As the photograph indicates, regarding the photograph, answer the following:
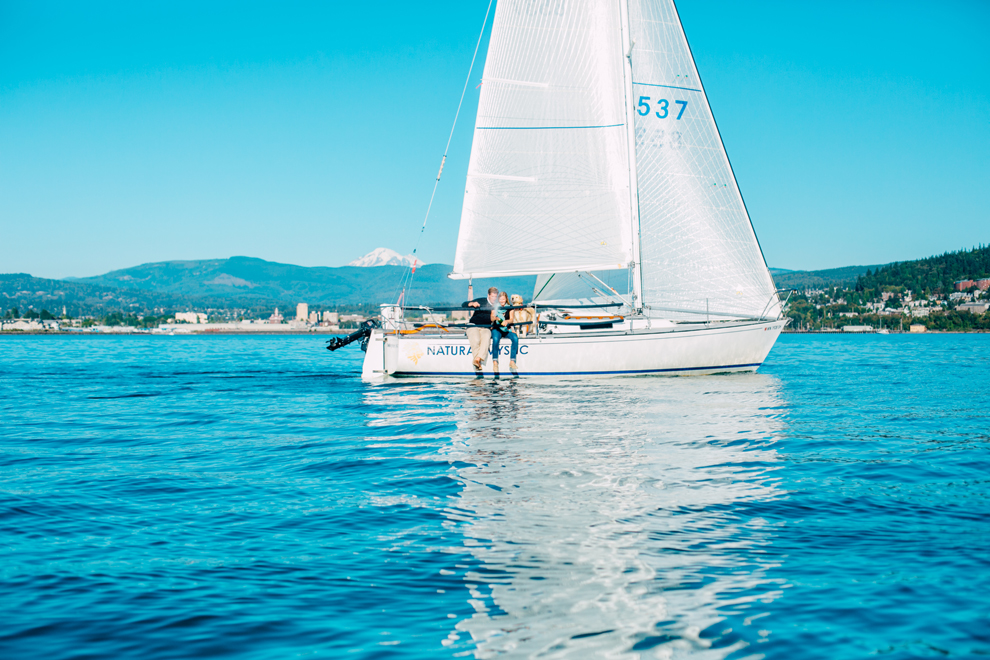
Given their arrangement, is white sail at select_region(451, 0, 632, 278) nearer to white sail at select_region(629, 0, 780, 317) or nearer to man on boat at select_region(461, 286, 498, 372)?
white sail at select_region(629, 0, 780, 317)

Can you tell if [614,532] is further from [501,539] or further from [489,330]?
[489,330]

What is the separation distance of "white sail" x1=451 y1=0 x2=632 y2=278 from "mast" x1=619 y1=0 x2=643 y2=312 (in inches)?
6.5

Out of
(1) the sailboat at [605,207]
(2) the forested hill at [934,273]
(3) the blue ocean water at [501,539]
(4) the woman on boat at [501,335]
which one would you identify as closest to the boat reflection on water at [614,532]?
(3) the blue ocean water at [501,539]

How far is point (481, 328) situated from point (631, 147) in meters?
7.01

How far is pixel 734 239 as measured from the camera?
2170cm

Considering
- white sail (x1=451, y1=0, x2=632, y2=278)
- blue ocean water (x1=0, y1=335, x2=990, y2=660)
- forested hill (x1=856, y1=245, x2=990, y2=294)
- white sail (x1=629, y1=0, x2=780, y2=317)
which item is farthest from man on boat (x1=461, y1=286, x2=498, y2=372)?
forested hill (x1=856, y1=245, x2=990, y2=294)

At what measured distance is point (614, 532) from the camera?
603 centimetres

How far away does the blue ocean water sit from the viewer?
13.5 ft

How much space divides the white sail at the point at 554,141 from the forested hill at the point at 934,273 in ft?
605

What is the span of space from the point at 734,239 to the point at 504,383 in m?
8.37

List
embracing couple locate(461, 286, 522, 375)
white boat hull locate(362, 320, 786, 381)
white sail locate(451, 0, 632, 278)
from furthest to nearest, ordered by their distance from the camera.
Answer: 1. white sail locate(451, 0, 632, 278)
2. white boat hull locate(362, 320, 786, 381)
3. embracing couple locate(461, 286, 522, 375)

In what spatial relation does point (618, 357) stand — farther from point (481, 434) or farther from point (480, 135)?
point (481, 434)

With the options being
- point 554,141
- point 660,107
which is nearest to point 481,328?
point 554,141

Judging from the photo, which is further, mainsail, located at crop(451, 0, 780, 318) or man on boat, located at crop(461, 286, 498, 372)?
mainsail, located at crop(451, 0, 780, 318)
